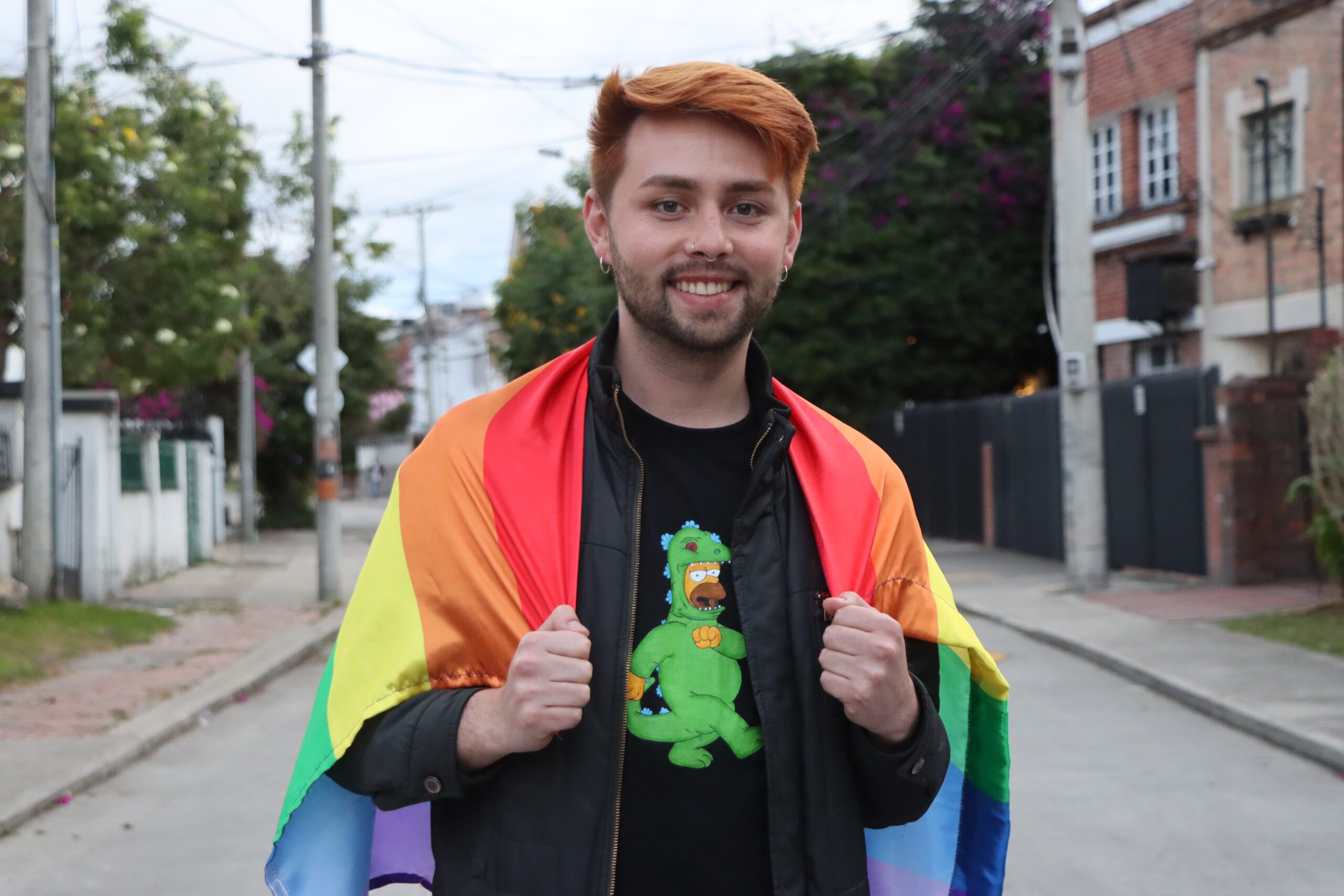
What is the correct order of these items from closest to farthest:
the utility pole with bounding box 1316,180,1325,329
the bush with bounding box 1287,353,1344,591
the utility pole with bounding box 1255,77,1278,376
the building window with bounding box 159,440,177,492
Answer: the bush with bounding box 1287,353,1344,591, the utility pole with bounding box 1316,180,1325,329, the utility pole with bounding box 1255,77,1278,376, the building window with bounding box 159,440,177,492

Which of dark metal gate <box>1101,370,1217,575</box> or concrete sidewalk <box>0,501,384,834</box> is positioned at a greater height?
dark metal gate <box>1101,370,1217,575</box>

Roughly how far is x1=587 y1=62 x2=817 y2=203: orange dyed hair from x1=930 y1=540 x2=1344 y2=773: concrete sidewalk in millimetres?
6437

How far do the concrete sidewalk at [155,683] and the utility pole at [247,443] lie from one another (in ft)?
26.9

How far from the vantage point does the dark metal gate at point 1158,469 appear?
15.9m

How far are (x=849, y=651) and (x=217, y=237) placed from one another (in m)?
17.1

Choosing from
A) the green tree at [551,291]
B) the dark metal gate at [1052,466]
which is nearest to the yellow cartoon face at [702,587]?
the dark metal gate at [1052,466]

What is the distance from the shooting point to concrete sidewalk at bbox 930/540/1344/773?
27.5ft

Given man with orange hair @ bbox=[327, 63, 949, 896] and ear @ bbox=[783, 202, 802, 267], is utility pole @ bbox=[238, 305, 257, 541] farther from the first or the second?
man with orange hair @ bbox=[327, 63, 949, 896]

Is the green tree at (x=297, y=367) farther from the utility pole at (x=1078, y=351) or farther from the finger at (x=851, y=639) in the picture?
the finger at (x=851, y=639)

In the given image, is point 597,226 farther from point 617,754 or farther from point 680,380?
point 617,754

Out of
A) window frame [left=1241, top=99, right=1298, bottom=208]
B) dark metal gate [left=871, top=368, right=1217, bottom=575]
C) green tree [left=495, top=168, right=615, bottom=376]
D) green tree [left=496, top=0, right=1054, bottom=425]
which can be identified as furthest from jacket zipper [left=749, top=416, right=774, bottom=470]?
green tree [left=495, top=168, right=615, bottom=376]

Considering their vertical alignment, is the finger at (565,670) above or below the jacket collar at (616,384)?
below

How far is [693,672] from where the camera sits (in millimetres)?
2094

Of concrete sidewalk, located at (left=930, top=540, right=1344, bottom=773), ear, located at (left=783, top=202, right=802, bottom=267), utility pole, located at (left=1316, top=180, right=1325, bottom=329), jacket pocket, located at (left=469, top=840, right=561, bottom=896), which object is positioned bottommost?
concrete sidewalk, located at (left=930, top=540, right=1344, bottom=773)
